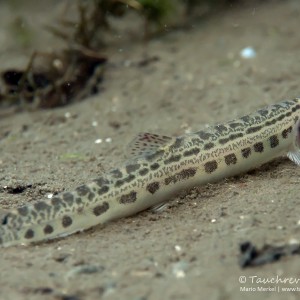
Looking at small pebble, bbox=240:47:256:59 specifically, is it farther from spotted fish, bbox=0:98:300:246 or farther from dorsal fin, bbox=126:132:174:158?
dorsal fin, bbox=126:132:174:158

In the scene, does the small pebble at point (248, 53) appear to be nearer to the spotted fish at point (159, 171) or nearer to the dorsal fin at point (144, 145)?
the spotted fish at point (159, 171)

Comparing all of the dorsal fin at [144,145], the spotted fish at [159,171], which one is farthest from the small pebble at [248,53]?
the dorsal fin at [144,145]

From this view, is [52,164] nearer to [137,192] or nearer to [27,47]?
[137,192]

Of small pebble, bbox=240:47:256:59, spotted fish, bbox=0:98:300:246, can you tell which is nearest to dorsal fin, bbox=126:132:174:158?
spotted fish, bbox=0:98:300:246

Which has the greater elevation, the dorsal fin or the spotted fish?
the dorsal fin

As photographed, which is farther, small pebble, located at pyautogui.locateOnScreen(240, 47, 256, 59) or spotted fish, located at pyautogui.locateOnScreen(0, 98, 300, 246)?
small pebble, located at pyautogui.locateOnScreen(240, 47, 256, 59)

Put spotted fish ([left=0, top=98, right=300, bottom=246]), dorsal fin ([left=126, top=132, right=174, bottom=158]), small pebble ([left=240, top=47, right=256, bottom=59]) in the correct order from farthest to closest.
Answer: small pebble ([left=240, top=47, right=256, bottom=59])
dorsal fin ([left=126, top=132, right=174, bottom=158])
spotted fish ([left=0, top=98, right=300, bottom=246])

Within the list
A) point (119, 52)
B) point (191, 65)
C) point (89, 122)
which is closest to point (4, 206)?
point (89, 122)

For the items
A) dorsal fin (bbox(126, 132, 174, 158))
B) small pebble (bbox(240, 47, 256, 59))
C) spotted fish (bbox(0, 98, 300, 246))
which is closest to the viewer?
spotted fish (bbox(0, 98, 300, 246))
